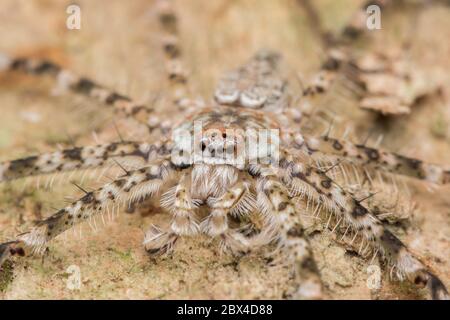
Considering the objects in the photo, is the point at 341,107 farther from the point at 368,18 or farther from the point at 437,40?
the point at 437,40

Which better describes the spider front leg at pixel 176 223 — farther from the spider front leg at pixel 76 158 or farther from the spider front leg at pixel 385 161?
the spider front leg at pixel 385 161

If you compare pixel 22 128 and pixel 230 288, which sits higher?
pixel 22 128

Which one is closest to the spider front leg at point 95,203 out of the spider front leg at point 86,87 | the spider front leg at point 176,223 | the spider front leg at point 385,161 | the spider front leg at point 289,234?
the spider front leg at point 176,223

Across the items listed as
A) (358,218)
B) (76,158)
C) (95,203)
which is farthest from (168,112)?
(358,218)

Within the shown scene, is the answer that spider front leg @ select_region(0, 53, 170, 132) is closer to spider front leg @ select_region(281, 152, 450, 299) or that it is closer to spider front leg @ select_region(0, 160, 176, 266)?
spider front leg @ select_region(0, 160, 176, 266)
